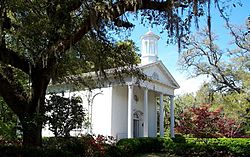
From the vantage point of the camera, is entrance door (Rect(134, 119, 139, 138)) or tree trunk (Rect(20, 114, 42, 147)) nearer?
tree trunk (Rect(20, 114, 42, 147))

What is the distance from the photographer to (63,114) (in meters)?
15.6

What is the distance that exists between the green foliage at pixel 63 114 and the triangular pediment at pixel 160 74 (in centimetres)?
840

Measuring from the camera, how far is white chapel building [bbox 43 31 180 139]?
2211 centimetres

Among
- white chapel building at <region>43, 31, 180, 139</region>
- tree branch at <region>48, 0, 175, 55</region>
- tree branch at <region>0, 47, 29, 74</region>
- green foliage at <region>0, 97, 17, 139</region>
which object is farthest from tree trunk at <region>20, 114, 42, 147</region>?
white chapel building at <region>43, 31, 180, 139</region>

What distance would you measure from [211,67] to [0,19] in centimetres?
1916

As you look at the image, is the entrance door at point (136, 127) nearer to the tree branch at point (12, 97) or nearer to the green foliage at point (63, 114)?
the green foliage at point (63, 114)

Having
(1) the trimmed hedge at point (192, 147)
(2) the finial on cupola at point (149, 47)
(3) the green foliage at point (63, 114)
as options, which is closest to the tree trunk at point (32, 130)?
(3) the green foliage at point (63, 114)

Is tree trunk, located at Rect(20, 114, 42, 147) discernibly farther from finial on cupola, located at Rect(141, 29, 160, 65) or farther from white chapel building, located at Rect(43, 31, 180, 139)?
finial on cupola, located at Rect(141, 29, 160, 65)

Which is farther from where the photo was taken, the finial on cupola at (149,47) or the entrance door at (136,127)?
the finial on cupola at (149,47)

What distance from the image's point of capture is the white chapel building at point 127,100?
22109 millimetres

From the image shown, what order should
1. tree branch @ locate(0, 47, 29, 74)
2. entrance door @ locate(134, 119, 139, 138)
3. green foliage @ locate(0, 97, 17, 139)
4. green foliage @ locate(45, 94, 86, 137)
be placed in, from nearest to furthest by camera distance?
tree branch @ locate(0, 47, 29, 74) < green foliage @ locate(45, 94, 86, 137) < green foliage @ locate(0, 97, 17, 139) < entrance door @ locate(134, 119, 139, 138)

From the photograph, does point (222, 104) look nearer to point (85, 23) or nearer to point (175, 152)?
point (175, 152)

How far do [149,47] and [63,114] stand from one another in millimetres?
12672

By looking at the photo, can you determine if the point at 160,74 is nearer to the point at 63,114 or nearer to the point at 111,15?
the point at 63,114
